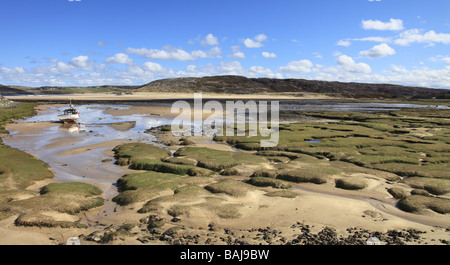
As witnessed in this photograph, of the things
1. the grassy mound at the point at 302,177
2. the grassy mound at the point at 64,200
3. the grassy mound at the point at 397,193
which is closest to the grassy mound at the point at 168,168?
the grassy mound at the point at 302,177

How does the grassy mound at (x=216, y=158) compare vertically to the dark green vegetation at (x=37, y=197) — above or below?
above

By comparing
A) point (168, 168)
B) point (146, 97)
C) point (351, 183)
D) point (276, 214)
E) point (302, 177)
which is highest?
point (146, 97)

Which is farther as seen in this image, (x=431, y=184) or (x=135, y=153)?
(x=135, y=153)

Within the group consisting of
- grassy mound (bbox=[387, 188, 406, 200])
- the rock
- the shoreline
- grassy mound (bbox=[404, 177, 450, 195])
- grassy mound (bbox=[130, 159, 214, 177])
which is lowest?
the rock

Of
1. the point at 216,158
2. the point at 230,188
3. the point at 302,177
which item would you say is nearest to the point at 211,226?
the point at 230,188

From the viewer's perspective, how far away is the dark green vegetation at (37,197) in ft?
39.8

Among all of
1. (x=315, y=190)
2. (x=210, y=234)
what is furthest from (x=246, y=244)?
(x=315, y=190)

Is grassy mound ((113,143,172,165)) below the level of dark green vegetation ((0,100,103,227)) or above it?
above

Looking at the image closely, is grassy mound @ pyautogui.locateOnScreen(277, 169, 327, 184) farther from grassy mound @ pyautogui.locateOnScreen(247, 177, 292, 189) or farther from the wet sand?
grassy mound @ pyautogui.locateOnScreen(247, 177, 292, 189)

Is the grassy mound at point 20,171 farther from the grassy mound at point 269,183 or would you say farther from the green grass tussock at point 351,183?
the green grass tussock at point 351,183

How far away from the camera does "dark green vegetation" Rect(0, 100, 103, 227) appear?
1213cm

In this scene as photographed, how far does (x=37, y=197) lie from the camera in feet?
46.7

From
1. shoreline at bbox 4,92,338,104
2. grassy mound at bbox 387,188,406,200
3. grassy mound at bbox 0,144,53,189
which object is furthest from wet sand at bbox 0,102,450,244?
shoreline at bbox 4,92,338,104

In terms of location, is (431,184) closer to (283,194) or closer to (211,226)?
(283,194)
